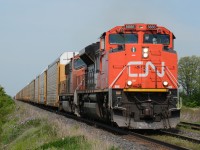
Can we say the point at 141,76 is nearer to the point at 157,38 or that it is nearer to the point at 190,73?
the point at 157,38

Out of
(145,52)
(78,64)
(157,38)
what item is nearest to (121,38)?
(145,52)

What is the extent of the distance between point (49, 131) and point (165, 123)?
3.66 metres

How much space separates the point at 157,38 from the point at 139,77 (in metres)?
1.61

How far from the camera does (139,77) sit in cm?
1284

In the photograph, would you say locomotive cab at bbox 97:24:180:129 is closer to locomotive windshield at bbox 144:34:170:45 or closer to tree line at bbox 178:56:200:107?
locomotive windshield at bbox 144:34:170:45

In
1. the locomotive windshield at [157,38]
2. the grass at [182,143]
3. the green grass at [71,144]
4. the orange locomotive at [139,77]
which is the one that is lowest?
the grass at [182,143]

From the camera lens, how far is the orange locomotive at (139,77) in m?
12.4

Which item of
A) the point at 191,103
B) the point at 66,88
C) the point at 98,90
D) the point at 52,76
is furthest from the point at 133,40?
the point at 191,103

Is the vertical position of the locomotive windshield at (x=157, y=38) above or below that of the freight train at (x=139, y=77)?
above

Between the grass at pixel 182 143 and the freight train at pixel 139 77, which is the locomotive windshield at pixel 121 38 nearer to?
the freight train at pixel 139 77

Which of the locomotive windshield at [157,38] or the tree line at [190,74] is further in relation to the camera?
the tree line at [190,74]

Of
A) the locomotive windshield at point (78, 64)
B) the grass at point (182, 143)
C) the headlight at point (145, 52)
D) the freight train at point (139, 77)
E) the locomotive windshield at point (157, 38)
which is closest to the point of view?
the grass at point (182, 143)

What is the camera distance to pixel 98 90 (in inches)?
→ 555

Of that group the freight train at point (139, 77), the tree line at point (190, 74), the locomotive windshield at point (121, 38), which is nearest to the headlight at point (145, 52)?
the freight train at point (139, 77)
